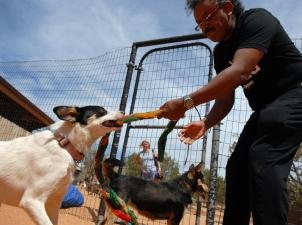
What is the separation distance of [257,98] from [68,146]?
1.93 metres

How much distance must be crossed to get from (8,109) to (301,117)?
29.6 ft

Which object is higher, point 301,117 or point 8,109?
point 8,109

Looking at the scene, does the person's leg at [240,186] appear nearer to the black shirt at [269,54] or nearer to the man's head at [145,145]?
the black shirt at [269,54]

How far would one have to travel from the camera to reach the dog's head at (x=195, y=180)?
7.07 metres

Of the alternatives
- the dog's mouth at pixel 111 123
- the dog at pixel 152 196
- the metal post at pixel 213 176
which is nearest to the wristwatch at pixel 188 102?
the dog's mouth at pixel 111 123

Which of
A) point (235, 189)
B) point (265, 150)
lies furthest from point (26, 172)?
point (265, 150)

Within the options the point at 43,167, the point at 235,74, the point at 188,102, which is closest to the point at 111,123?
the point at 43,167

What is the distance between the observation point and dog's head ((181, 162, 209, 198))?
7.07 metres

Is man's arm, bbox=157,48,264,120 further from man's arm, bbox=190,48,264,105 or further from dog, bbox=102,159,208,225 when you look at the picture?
dog, bbox=102,159,208,225

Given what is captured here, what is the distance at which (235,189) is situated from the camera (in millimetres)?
2312

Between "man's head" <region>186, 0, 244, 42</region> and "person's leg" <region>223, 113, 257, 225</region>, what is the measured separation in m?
0.64

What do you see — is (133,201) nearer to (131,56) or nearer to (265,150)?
(131,56)

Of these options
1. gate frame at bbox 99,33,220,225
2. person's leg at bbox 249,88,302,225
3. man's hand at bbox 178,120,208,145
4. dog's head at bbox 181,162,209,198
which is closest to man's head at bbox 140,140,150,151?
gate frame at bbox 99,33,220,225

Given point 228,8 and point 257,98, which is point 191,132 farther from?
point 228,8
